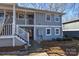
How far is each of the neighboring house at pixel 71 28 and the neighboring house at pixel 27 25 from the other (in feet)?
0.47

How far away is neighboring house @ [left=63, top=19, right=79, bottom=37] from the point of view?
8.92 meters

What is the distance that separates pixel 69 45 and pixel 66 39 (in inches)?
7.4

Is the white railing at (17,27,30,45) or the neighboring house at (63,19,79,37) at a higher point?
the neighboring house at (63,19,79,37)

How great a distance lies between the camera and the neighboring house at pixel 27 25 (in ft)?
29.1

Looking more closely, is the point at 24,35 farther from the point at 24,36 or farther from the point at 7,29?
the point at 7,29

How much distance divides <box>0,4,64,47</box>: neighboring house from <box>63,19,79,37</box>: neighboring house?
0.47 ft

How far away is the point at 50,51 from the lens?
8.93 metres

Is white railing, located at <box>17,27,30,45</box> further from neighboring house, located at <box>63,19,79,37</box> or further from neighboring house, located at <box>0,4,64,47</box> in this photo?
neighboring house, located at <box>63,19,79,37</box>

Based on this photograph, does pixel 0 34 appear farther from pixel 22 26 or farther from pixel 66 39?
pixel 66 39

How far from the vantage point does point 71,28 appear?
353 inches

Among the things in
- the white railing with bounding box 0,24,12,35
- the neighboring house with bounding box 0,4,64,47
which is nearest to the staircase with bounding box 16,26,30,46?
the neighboring house with bounding box 0,4,64,47

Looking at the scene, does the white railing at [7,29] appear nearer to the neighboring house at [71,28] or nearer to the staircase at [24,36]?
the staircase at [24,36]

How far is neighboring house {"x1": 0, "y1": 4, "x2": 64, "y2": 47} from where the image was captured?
29.1 feet

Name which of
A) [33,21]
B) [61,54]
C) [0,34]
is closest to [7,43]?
[0,34]
